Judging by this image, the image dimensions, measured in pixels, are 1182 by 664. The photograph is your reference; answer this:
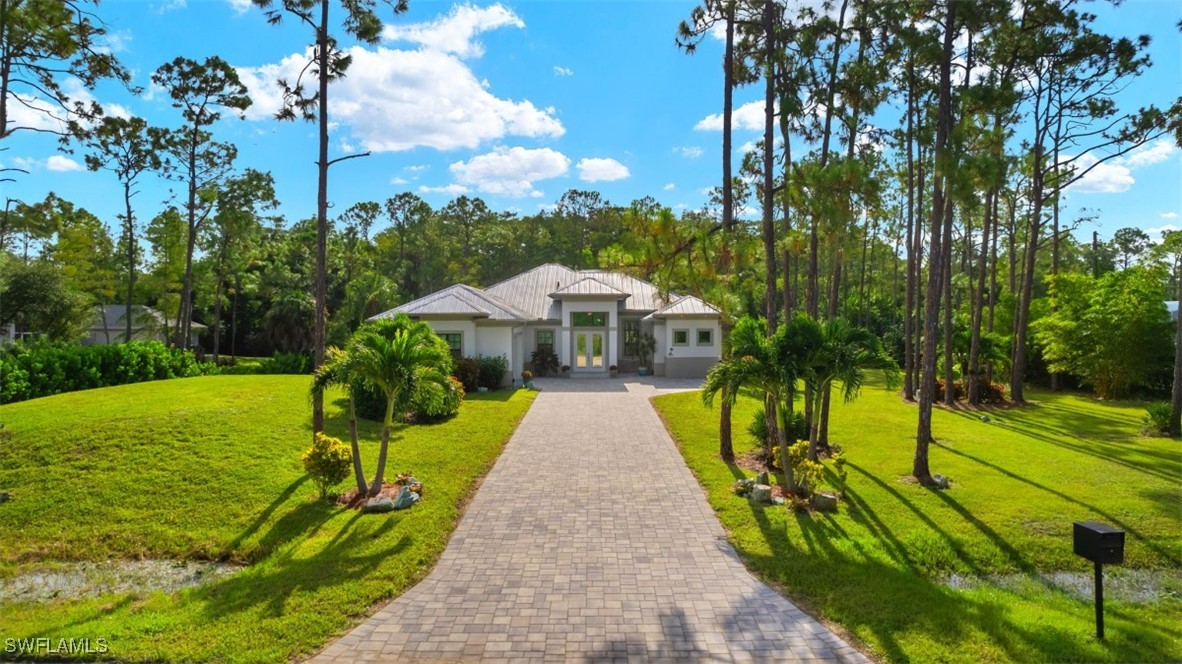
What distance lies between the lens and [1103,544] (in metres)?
5.13

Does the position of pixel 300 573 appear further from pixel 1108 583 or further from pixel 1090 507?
pixel 1090 507

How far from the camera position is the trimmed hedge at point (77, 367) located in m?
15.6

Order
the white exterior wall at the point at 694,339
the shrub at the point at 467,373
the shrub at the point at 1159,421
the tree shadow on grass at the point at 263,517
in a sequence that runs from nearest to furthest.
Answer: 1. the tree shadow on grass at the point at 263,517
2. the shrub at the point at 1159,421
3. the shrub at the point at 467,373
4. the white exterior wall at the point at 694,339

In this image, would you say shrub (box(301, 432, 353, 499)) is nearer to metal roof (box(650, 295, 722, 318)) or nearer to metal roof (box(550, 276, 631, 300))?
metal roof (box(550, 276, 631, 300))

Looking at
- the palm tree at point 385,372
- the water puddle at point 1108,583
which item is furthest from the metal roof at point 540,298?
the water puddle at point 1108,583

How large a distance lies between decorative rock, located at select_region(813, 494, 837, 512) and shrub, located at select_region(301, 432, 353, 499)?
24.0ft

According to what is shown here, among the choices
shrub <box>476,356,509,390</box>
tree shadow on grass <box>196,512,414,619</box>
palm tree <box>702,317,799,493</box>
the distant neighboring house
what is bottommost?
tree shadow on grass <box>196,512,414,619</box>

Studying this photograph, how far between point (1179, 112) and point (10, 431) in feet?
94.0

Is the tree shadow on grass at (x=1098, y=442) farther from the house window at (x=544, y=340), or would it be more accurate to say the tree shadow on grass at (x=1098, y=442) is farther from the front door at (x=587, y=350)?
the house window at (x=544, y=340)

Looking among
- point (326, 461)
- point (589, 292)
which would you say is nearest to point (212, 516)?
point (326, 461)

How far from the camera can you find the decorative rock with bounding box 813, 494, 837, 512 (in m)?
8.77

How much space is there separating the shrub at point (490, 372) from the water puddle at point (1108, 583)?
1723 cm

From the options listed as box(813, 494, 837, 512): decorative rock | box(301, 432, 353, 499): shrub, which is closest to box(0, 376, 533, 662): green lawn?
box(301, 432, 353, 499): shrub

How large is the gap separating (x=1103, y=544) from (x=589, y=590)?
475cm
